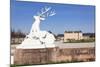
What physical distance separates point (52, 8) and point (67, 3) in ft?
0.68

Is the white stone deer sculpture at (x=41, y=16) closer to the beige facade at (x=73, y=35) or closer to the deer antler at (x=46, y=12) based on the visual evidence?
the deer antler at (x=46, y=12)

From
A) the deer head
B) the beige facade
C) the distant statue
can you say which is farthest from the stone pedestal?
the deer head

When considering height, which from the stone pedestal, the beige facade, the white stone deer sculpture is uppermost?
the white stone deer sculpture

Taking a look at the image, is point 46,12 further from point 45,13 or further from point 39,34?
point 39,34

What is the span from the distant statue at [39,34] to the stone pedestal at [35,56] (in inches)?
A: 3.2

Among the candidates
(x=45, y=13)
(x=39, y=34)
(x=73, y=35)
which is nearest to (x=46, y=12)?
(x=45, y=13)

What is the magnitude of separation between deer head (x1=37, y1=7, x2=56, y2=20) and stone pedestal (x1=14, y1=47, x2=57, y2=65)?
0.38 metres

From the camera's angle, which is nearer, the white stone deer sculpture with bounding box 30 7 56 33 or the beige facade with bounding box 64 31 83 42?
the white stone deer sculpture with bounding box 30 7 56 33

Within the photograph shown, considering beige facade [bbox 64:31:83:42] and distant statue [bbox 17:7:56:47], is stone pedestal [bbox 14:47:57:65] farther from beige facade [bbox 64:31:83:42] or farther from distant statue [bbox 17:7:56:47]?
beige facade [bbox 64:31:83:42]

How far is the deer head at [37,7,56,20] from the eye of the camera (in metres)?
2.39

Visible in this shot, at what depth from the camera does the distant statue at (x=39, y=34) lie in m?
2.35

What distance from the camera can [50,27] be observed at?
7.95ft

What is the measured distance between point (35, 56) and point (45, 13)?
1.65 ft
